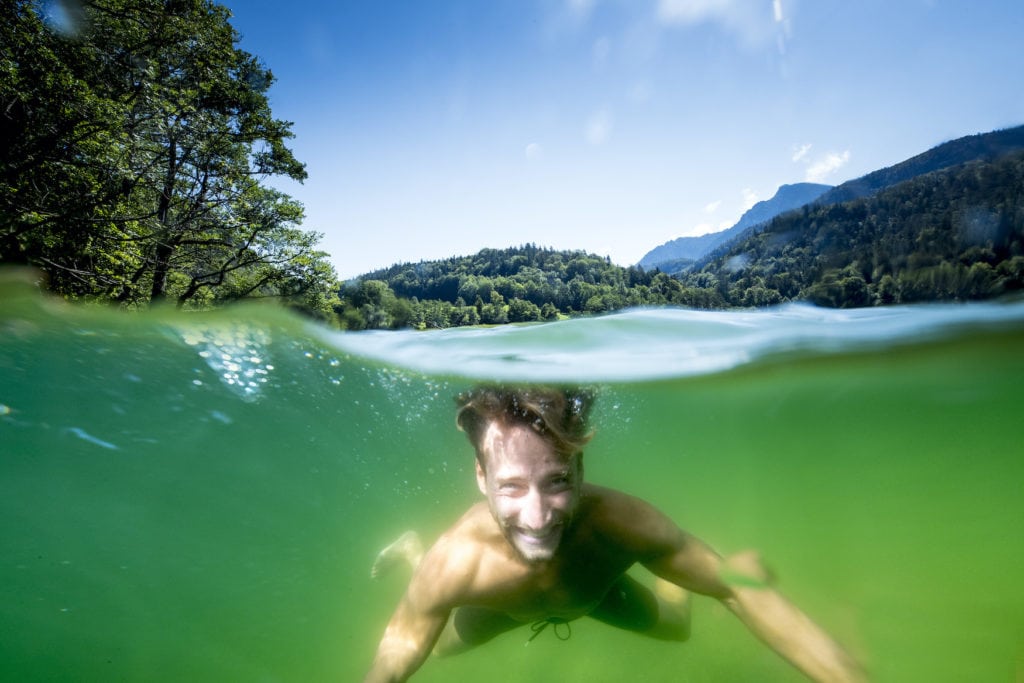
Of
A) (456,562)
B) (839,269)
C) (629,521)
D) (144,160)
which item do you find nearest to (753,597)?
(629,521)

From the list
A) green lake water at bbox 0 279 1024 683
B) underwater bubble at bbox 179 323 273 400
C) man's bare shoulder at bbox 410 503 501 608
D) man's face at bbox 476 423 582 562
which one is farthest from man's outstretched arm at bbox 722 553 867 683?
underwater bubble at bbox 179 323 273 400

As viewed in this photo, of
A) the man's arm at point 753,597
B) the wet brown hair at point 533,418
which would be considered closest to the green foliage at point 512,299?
the wet brown hair at point 533,418

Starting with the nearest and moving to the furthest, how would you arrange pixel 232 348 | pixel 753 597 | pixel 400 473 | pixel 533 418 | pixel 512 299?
pixel 753 597 < pixel 533 418 < pixel 232 348 < pixel 512 299 < pixel 400 473

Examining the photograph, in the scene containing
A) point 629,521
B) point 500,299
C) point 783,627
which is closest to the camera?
point 783,627

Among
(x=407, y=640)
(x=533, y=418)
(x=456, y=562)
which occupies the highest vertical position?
(x=533, y=418)

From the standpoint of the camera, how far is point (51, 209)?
9156 mm

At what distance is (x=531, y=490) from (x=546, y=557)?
630 millimetres

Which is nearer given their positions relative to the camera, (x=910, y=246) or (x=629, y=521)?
(x=629, y=521)

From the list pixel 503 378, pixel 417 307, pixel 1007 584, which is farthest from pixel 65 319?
pixel 1007 584

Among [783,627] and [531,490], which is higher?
[531,490]

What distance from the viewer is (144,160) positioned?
11.0 meters

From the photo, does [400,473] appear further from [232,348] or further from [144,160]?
[144,160]

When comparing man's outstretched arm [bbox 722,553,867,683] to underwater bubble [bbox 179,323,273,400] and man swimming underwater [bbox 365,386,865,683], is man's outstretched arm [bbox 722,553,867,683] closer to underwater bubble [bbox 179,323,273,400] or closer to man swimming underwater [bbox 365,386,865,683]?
man swimming underwater [bbox 365,386,865,683]

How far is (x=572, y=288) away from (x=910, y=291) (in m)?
5.56
